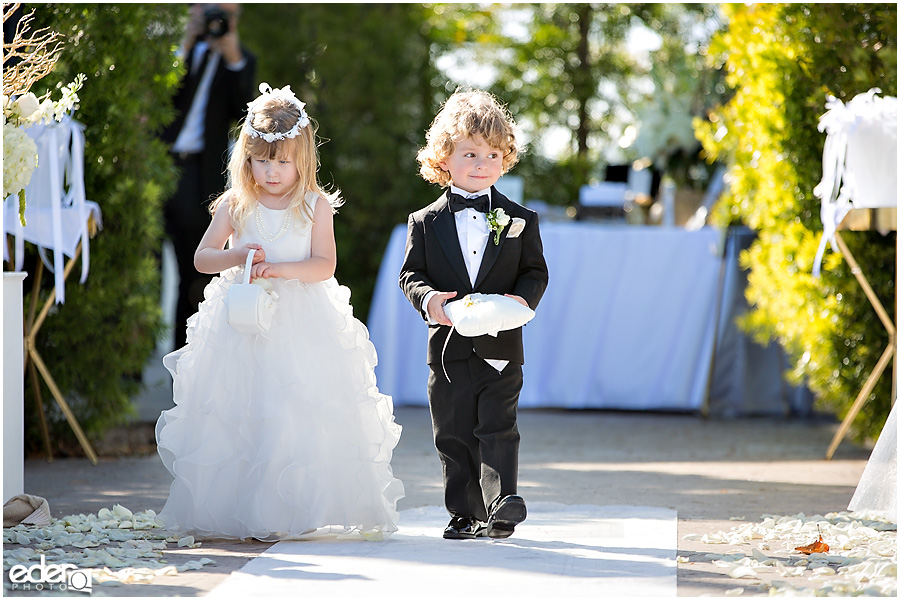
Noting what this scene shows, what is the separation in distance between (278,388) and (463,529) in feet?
2.38

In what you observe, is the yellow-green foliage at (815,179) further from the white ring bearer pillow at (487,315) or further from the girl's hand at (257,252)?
the girl's hand at (257,252)

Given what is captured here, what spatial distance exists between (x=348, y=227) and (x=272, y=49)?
1841mm

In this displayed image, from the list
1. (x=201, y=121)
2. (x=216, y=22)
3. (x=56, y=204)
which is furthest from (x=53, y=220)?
(x=216, y=22)

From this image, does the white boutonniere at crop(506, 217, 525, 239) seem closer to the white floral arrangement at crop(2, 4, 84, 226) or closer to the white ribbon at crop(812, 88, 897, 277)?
the white floral arrangement at crop(2, 4, 84, 226)

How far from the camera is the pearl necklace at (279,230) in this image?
3492mm

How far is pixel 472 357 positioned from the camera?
3400mm

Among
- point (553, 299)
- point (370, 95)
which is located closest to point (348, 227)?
point (370, 95)

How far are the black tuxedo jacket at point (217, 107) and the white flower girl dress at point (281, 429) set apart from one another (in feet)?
12.4

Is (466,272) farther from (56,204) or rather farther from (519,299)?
(56,204)

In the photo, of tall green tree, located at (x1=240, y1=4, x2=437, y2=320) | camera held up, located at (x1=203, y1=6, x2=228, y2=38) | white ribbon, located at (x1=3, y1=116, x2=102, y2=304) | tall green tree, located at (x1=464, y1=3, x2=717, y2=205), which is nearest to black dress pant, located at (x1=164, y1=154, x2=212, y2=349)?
camera held up, located at (x1=203, y1=6, x2=228, y2=38)

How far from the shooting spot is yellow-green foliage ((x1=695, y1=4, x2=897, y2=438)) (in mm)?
5172

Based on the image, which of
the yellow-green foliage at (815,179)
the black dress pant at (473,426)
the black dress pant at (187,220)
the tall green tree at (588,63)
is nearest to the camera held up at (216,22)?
the black dress pant at (187,220)

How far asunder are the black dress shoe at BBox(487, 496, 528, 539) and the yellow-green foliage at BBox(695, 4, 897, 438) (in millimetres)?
2604

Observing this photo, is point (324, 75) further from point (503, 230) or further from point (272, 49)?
point (503, 230)
